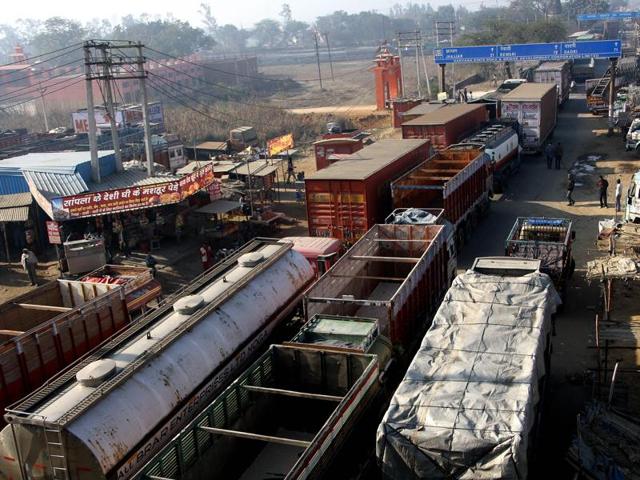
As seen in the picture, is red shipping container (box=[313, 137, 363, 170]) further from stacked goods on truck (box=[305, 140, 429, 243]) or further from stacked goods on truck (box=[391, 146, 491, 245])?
stacked goods on truck (box=[305, 140, 429, 243])

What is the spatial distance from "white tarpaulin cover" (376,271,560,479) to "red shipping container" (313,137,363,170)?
21616 mm

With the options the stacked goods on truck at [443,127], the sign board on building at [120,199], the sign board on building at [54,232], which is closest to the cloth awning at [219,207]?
the sign board on building at [120,199]

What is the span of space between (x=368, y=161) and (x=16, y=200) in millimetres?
13940

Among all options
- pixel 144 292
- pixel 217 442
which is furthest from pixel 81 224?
pixel 217 442

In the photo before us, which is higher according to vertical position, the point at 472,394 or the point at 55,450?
the point at 472,394

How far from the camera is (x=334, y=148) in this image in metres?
33.2

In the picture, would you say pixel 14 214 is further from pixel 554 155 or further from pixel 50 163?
pixel 554 155

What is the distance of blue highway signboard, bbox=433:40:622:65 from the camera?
4034 cm

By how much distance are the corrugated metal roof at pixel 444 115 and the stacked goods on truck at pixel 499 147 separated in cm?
134

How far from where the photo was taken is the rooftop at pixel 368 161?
2061 centimetres

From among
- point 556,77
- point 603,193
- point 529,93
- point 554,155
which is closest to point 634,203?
point 603,193

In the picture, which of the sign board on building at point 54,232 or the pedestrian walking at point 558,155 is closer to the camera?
the sign board on building at point 54,232

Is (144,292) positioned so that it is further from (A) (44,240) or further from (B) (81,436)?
(A) (44,240)

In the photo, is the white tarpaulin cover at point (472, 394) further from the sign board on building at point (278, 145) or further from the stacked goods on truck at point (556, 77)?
the stacked goods on truck at point (556, 77)
